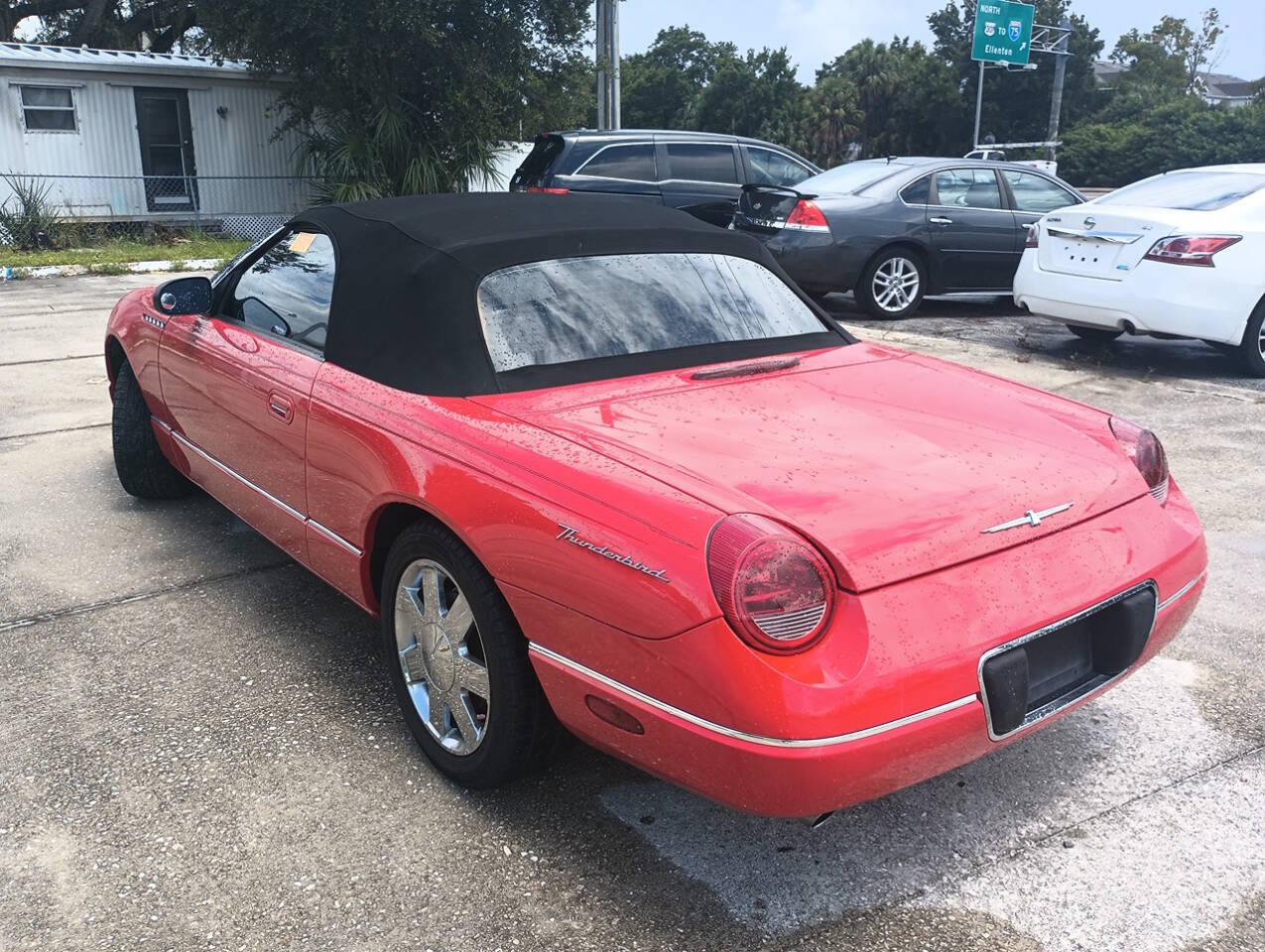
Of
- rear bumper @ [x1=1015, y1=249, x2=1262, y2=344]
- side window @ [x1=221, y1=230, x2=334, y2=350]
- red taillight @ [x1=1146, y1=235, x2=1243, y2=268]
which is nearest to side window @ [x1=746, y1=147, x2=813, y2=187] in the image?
rear bumper @ [x1=1015, y1=249, x2=1262, y2=344]

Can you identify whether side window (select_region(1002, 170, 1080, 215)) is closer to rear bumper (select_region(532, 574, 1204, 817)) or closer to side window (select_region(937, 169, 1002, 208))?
side window (select_region(937, 169, 1002, 208))

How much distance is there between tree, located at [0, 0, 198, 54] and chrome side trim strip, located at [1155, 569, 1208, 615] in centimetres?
2832

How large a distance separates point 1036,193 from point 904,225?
165cm

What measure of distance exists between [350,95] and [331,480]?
17165mm

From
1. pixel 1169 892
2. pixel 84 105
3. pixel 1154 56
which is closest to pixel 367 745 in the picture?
pixel 1169 892

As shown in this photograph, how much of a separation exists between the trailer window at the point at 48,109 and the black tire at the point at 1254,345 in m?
18.1

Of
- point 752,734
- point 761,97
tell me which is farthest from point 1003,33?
point 752,734

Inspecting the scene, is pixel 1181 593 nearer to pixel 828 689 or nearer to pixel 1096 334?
pixel 828 689

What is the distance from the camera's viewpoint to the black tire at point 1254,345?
7.43 m

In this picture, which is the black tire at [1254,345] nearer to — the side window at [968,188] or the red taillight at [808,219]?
the side window at [968,188]

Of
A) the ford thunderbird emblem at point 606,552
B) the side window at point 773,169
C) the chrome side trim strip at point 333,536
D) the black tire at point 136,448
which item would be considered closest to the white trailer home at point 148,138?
the side window at point 773,169

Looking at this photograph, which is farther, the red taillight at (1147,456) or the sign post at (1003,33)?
the sign post at (1003,33)

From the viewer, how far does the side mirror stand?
3988 mm

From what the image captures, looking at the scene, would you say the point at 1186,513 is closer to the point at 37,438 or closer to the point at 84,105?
the point at 37,438
